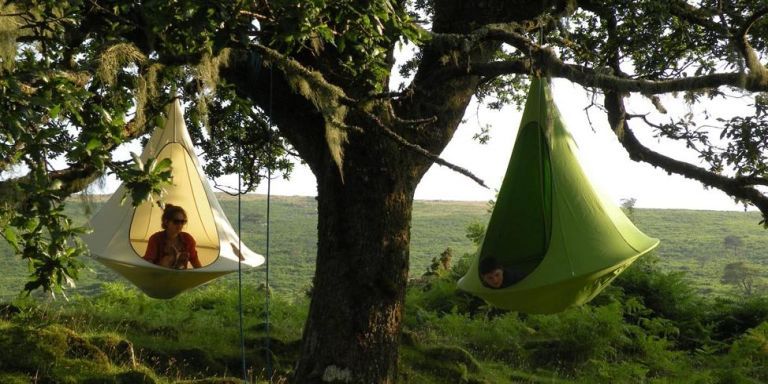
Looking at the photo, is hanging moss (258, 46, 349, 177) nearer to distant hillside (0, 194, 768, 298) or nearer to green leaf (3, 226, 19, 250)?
green leaf (3, 226, 19, 250)

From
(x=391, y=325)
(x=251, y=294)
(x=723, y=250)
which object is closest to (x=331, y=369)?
(x=391, y=325)

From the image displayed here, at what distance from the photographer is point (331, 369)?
6023 mm

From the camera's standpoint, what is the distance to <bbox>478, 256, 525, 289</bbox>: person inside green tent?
5.39 m

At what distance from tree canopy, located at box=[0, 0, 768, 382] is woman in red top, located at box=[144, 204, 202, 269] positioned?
3.01ft

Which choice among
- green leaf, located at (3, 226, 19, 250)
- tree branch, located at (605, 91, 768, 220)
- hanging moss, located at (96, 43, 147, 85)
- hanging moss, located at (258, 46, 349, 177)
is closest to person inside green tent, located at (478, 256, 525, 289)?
hanging moss, located at (258, 46, 349, 177)

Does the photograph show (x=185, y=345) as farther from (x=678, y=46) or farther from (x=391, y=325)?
(x=678, y=46)

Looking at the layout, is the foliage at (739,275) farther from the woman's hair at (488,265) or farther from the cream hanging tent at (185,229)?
the woman's hair at (488,265)

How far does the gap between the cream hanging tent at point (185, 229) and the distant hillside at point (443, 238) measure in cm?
1773

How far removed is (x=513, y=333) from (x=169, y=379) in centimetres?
441

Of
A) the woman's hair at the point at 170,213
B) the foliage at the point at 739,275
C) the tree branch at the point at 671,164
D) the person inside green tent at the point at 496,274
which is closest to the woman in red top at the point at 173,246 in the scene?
the woman's hair at the point at 170,213

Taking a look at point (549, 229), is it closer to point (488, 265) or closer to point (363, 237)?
point (488, 265)

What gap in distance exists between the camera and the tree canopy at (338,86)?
13.7 feet

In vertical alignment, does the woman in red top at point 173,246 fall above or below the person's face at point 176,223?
below

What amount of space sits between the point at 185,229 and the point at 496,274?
3.35 m
